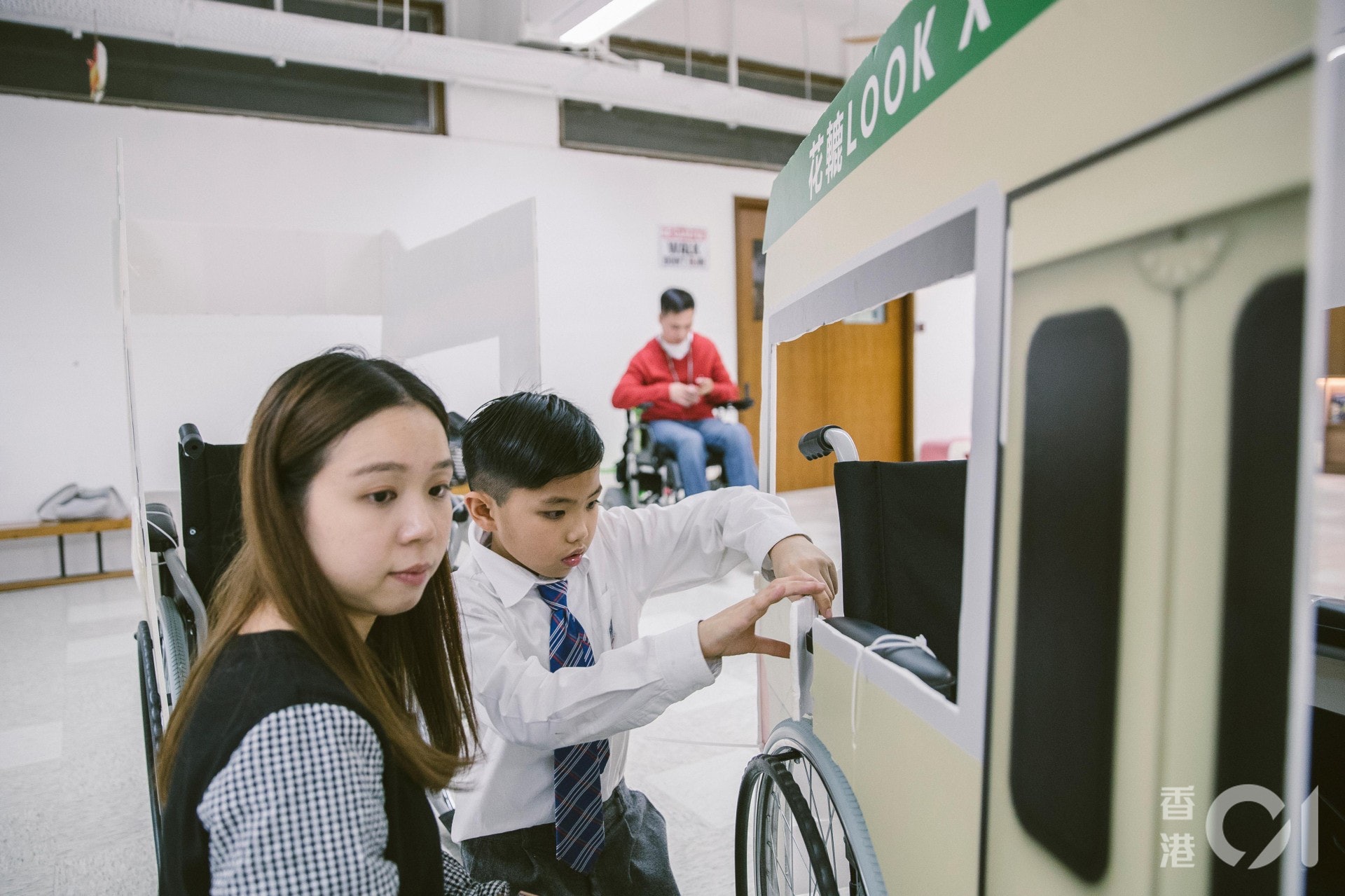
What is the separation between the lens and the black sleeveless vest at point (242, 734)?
21.3 inches

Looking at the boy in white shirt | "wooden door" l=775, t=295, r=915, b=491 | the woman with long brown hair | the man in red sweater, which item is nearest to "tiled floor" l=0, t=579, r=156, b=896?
the boy in white shirt

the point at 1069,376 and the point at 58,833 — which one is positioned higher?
the point at 1069,376

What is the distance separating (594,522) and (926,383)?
5437 millimetres

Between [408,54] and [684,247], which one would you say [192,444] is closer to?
[408,54]

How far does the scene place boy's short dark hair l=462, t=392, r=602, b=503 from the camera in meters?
1.05

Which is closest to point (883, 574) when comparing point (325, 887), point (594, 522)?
point (594, 522)

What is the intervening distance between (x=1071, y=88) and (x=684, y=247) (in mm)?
4786

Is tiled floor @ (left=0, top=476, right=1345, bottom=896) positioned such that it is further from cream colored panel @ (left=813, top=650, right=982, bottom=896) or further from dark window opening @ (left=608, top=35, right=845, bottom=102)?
dark window opening @ (left=608, top=35, right=845, bottom=102)

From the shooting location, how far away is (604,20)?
3.17 m

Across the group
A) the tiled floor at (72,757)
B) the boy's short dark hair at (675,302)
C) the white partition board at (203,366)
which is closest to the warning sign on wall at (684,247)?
the boy's short dark hair at (675,302)

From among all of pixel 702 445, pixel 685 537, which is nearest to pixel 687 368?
pixel 702 445

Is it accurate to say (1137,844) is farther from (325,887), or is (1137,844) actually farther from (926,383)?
(926,383)

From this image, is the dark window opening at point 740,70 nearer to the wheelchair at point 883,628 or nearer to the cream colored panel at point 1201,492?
the wheelchair at point 883,628

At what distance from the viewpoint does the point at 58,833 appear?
1.69 meters
